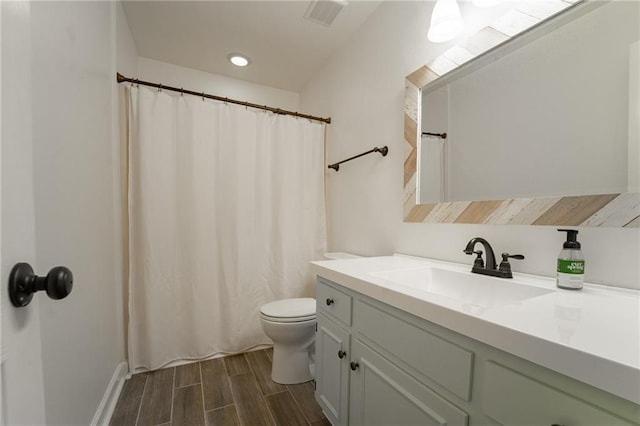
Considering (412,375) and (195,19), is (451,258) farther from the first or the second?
(195,19)

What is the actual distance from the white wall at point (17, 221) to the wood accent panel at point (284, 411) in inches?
46.3

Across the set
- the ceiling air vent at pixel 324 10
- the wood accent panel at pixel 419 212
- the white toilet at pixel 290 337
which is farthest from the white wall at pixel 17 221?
the ceiling air vent at pixel 324 10

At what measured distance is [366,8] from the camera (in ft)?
5.73

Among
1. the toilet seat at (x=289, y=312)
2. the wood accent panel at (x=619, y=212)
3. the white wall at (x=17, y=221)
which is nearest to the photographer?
the white wall at (x=17, y=221)

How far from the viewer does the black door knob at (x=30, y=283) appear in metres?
0.43

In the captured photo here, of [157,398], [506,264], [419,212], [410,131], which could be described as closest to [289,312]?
[157,398]

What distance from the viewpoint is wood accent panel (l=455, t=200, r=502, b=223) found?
1094 millimetres

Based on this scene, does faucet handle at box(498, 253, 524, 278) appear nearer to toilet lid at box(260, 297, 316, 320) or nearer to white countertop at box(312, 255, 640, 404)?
white countertop at box(312, 255, 640, 404)

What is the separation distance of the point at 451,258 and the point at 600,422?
851 millimetres

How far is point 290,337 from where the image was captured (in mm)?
1639

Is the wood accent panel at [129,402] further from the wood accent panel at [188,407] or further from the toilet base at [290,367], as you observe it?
the toilet base at [290,367]

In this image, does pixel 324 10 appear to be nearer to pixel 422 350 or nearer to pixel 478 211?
pixel 478 211

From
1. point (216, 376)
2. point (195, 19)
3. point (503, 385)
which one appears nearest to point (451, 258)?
A: point (503, 385)

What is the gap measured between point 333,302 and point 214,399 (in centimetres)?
101
